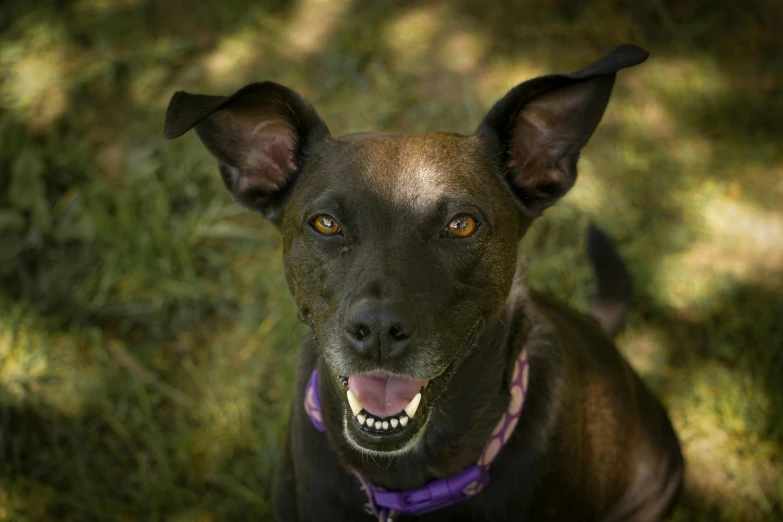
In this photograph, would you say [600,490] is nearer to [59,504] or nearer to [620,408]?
[620,408]

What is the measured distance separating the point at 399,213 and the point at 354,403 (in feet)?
2.42

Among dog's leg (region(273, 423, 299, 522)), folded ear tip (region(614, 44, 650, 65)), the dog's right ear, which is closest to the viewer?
folded ear tip (region(614, 44, 650, 65))

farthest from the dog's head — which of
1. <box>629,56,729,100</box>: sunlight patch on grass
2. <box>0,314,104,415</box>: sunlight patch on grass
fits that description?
<box>629,56,729,100</box>: sunlight patch on grass

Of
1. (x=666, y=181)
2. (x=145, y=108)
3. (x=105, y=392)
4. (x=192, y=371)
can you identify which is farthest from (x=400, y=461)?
(x=145, y=108)

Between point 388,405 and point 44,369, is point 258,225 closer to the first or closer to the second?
point 44,369

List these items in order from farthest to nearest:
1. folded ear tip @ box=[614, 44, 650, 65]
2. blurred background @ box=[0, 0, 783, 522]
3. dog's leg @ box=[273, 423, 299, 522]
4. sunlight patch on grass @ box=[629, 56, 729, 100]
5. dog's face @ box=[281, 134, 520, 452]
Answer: sunlight patch on grass @ box=[629, 56, 729, 100] < blurred background @ box=[0, 0, 783, 522] < dog's leg @ box=[273, 423, 299, 522] < dog's face @ box=[281, 134, 520, 452] < folded ear tip @ box=[614, 44, 650, 65]

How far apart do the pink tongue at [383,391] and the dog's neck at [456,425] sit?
0.82 feet

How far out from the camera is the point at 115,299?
4.96 meters

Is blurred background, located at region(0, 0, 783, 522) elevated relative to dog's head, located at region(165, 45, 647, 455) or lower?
lower

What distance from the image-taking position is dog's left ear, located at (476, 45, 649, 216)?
2646 millimetres

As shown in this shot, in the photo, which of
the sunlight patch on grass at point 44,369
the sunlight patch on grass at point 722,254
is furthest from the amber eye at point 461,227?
the sunlight patch on grass at point 44,369

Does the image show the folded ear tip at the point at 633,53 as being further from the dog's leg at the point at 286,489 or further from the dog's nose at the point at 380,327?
the dog's leg at the point at 286,489

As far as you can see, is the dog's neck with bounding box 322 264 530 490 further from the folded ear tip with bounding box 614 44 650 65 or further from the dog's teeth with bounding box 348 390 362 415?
the folded ear tip with bounding box 614 44 650 65

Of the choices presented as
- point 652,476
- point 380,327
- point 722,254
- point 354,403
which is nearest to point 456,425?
point 354,403
